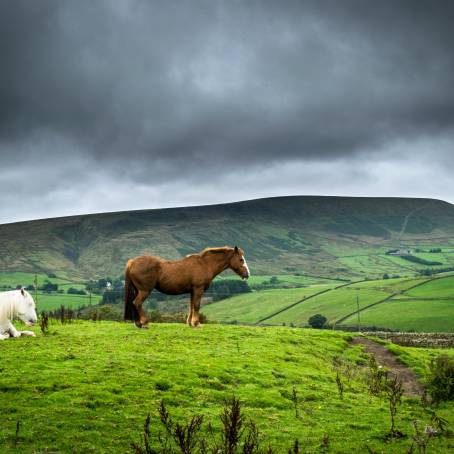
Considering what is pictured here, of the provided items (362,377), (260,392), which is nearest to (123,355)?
(260,392)

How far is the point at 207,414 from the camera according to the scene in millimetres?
Result: 13078

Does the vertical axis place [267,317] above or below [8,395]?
below

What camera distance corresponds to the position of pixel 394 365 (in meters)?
27.4

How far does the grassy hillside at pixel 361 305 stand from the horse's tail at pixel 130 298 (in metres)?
79.1

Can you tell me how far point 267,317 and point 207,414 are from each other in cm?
10674

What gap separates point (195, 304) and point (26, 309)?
7.65 m

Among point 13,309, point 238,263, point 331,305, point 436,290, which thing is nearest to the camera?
point 13,309

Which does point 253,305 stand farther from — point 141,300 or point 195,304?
point 141,300

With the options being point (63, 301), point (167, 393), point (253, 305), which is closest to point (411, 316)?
point (253, 305)

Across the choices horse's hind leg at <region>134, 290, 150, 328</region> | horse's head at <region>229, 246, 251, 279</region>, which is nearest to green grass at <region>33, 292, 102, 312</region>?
horse's hind leg at <region>134, 290, 150, 328</region>

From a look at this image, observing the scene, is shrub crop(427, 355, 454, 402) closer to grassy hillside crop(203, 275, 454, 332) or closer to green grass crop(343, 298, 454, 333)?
green grass crop(343, 298, 454, 333)

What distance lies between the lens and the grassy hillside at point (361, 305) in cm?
9869

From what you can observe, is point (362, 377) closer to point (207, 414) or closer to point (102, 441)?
point (207, 414)

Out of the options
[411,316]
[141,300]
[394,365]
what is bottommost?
[411,316]
